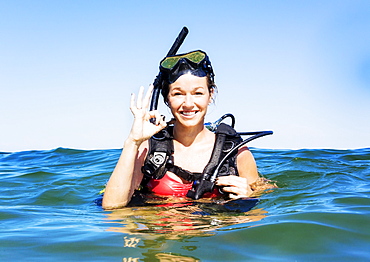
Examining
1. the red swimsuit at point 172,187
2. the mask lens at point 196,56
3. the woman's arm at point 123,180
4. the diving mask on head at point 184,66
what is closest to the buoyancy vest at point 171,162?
the red swimsuit at point 172,187

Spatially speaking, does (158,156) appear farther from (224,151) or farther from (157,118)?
(224,151)

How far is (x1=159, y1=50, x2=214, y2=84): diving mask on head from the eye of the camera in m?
4.57

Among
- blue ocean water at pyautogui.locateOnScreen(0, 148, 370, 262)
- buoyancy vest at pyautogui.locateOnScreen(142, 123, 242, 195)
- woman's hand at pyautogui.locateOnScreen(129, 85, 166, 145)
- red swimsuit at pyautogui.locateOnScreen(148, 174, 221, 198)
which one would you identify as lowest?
blue ocean water at pyautogui.locateOnScreen(0, 148, 370, 262)

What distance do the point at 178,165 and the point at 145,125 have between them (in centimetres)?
86

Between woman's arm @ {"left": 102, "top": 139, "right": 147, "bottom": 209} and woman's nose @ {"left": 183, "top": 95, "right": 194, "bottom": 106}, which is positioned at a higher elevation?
woman's nose @ {"left": 183, "top": 95, "right": 194, "bottom": 106}

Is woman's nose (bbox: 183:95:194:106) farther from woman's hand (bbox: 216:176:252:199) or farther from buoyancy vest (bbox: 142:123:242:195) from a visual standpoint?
woman's hand (bbox: 216:176:252:199)

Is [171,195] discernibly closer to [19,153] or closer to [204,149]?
[204,149]

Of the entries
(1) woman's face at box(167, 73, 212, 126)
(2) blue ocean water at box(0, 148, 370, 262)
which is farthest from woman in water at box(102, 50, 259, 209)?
(2) blue ocean water at box(0, 148, 370, 262)

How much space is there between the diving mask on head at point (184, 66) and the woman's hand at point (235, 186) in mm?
1141

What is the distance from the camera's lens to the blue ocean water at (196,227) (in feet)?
8.98

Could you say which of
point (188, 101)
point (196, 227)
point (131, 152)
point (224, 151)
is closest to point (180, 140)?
point (224, 151)

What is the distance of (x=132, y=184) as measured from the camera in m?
4.45

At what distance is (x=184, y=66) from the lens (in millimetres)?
4578

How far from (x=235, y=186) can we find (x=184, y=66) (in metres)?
1.37
